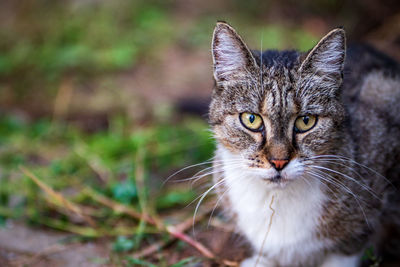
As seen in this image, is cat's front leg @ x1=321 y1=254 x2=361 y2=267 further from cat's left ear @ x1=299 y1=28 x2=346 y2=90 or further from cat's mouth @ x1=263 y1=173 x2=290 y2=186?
cat's left ear @ x1=299 y1=28 x2=346 y2=90

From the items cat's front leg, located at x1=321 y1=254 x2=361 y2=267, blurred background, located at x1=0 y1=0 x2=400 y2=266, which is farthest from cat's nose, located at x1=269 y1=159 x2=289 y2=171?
cat's front leg, located at x1=321 y1=254 x2=361 y2=267

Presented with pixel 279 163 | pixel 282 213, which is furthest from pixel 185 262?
pixel 279 163

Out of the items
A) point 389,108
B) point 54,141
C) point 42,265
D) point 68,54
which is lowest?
point 42,265

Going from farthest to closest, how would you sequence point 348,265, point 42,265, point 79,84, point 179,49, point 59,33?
point 179,49 → point 59,33 → point 79,84 → point 42,265 → point 348,265

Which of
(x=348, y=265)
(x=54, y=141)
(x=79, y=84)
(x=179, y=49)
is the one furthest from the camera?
(x=179, y=49)

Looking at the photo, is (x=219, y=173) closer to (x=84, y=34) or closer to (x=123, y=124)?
(x=123, y=124)

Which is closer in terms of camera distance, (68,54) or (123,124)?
(123,124)

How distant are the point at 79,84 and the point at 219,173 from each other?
356 centimetres

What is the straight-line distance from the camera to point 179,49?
7.13m

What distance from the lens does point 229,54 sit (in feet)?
9.02

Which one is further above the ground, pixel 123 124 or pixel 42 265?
pixel 123 124

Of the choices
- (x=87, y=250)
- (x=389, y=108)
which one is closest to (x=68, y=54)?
(x=87, y=250)

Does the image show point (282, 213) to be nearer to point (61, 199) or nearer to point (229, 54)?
point (229, 54)

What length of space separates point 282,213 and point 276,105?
27.3 inches
